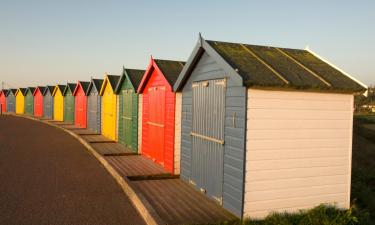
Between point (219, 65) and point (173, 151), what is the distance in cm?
412

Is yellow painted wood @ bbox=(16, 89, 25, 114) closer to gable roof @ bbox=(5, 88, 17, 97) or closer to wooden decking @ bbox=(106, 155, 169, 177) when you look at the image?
gable roof @ bbox=(5, 88, 17, 97)

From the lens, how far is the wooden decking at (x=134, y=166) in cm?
1095

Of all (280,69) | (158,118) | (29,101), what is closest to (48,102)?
(29,101)

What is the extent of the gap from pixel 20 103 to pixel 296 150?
4691cm

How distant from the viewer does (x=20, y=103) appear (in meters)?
47.3

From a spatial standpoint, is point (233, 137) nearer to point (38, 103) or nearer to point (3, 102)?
point (38, 103)

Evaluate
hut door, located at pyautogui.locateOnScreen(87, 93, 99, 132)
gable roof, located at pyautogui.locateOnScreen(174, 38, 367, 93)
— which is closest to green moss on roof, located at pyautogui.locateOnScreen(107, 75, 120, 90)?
hut door, located at pyautogui.locateOnScreen(87, 93, 99, 132)

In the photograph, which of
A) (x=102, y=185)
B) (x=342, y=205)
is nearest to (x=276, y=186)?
(x=342, y=205)

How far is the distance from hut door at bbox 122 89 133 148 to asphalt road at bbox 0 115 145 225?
7.62 feet

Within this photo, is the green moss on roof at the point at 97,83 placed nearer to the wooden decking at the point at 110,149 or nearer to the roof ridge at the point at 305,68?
the wooden decking at the point at 110,149

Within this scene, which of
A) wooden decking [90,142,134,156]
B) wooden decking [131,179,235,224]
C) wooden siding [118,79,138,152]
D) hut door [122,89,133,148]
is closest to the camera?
wooden decking [131,179,235,224]

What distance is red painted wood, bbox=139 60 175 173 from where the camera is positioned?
11266 mm

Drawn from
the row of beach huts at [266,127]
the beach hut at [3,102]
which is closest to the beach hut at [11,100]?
the beach hut at [3,102]

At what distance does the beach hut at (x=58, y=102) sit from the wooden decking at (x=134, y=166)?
22.5m
